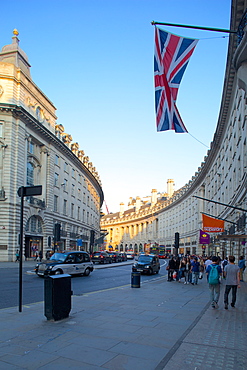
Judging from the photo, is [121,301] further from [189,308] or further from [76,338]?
[76,338]

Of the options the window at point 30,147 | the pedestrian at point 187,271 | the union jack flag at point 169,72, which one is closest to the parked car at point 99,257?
the window at point 30,147

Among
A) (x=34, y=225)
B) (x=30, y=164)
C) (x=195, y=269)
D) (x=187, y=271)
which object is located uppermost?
(x=30, y=164)

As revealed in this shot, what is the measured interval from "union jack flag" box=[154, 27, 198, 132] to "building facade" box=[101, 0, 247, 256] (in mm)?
1669

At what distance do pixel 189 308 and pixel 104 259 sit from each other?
110 feet

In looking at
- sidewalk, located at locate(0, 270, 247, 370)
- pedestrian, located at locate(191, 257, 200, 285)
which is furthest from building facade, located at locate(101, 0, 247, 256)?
sidewalk, located at locate(0, 270, 247, 370)

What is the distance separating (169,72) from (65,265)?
14.4 meters

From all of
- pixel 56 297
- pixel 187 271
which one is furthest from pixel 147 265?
pixel 56 297

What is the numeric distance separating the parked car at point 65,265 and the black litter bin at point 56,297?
11648 millimetres

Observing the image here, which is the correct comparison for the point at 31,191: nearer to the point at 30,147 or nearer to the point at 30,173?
the point at 30,173

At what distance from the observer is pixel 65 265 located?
21.6m

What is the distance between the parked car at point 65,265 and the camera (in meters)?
20.6

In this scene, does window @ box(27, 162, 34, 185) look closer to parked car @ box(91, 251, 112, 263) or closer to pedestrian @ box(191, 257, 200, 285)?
parked car @ box(91, 251, 112, 263)

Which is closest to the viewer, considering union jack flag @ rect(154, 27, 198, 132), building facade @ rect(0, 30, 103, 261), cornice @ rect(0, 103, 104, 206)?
union jack flag @ rect(154, 27, 198, 132)

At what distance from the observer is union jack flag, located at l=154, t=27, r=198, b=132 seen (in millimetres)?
10188
